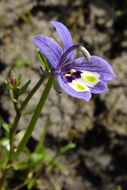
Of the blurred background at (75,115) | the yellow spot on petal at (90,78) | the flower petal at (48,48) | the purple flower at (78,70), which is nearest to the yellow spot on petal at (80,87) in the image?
the purple flower at (78,70)

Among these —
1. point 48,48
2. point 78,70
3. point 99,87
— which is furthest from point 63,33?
point 99,87

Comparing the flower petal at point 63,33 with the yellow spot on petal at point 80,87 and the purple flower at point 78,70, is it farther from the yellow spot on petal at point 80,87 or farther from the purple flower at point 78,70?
the yellow spot on petal at point 80,87

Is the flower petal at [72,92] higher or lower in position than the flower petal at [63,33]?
lower

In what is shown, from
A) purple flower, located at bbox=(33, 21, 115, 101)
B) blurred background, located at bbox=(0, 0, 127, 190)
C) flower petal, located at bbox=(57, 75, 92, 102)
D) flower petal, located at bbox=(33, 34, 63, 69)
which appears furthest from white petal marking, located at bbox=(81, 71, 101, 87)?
blurred background, located at bbox=(0, 0, 127, 190)

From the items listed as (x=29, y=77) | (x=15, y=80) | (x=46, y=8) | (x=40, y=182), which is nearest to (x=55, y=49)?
(x=15, y=80)

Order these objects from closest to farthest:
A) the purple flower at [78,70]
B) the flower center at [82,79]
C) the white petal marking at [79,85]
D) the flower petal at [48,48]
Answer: the flower petal at [48,48] → the purple flower at [78,70] → the white petal marking at [79,85] → the flower center at [82,79]

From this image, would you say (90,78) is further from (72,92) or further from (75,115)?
(75,115)

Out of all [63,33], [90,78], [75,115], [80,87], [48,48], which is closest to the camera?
[48,48]
